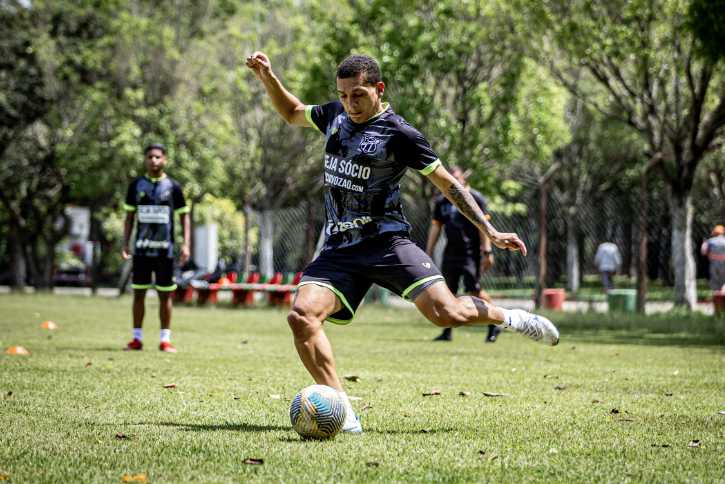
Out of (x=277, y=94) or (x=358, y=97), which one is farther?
(x=277, y=94)

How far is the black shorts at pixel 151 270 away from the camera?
898 centimetres

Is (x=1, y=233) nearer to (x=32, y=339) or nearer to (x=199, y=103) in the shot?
(x=199, y=103)

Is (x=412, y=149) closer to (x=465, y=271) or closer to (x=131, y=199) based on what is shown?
(x=131, y=199)

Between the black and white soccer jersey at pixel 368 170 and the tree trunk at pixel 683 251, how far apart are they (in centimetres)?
1275

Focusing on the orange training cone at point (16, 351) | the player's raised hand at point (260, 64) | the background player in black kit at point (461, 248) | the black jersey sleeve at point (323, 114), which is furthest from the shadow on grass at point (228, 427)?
the background player in black kit at point (461, 248)

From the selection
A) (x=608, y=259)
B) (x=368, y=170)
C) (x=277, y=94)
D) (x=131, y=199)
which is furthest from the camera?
(x=608, y=259)

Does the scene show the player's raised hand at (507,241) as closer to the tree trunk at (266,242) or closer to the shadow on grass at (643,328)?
the shadow on grass at (643,328)

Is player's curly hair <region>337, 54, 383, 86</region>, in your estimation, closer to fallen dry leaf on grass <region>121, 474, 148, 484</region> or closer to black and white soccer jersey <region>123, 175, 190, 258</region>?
fallen dry leaf on grass <region>121, 474, 148, 484</region>

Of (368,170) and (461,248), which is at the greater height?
(368,170)

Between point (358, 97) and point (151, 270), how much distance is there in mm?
5335

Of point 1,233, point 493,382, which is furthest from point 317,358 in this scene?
point 1,233

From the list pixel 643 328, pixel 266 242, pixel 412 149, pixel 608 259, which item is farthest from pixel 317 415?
pixel 608 259

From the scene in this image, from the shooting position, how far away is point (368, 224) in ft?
15.4

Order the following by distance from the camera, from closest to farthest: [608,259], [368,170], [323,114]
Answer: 1. [368,170]
2. [323,114]
3. [608,259]
